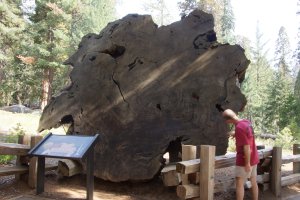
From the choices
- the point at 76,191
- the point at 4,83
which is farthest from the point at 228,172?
the point at 4,83

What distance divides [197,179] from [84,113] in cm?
236

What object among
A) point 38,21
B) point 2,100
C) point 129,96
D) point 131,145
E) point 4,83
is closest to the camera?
point 131,145

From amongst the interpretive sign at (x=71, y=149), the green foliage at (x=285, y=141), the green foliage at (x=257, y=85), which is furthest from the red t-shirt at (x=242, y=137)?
the green foliage at (x=257, y=85)

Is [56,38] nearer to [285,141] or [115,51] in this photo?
[285,141]

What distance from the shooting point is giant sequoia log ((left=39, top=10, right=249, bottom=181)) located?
18.0 feet

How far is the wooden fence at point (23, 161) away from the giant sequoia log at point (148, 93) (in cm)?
50

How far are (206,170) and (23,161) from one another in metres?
3.19

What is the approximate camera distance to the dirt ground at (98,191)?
531cm

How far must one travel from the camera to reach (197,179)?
4.66 metres

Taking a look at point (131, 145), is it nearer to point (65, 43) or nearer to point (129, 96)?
point (129, 96)

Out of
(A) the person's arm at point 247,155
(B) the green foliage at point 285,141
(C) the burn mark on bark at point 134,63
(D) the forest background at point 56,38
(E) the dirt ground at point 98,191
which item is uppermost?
(D) the forest background at point 56,38

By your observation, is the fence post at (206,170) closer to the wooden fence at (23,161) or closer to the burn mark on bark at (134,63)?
the burn mark on bark at (134,63)

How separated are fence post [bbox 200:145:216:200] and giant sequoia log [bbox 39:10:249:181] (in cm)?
87

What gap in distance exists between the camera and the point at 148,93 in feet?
19.3
